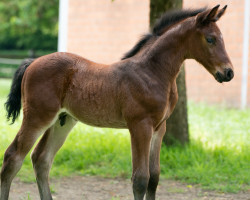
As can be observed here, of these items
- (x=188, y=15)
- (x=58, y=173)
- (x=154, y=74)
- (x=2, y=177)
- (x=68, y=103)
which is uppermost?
(x=188, y=15)

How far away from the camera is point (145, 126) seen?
3.81 meters

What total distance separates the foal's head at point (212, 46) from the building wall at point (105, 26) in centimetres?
1033

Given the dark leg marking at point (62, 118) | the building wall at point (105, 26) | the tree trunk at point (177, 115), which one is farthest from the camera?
the building wall at point (105, 26)

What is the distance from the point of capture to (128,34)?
47.8ft

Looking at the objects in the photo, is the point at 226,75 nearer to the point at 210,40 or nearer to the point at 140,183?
the point at 210,40

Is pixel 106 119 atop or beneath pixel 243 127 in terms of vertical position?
atop

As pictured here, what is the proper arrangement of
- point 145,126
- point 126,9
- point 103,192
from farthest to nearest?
point 126,9 → point 103,192 → point 145,126

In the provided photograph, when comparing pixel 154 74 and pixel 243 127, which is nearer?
pixel 154 74

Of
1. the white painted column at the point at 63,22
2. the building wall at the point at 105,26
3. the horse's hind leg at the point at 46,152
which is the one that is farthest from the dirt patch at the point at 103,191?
the white painted column at the point at 63,22

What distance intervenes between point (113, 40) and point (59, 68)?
10.8 metres

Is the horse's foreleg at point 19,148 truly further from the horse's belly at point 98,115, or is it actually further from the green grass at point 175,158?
the green grass at point 175,158

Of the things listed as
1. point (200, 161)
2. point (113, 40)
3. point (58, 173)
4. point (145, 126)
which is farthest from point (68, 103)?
point (113, 40)

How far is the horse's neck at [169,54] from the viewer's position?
13.2ft

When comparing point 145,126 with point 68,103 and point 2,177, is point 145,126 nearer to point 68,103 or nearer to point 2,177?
point 68,103
